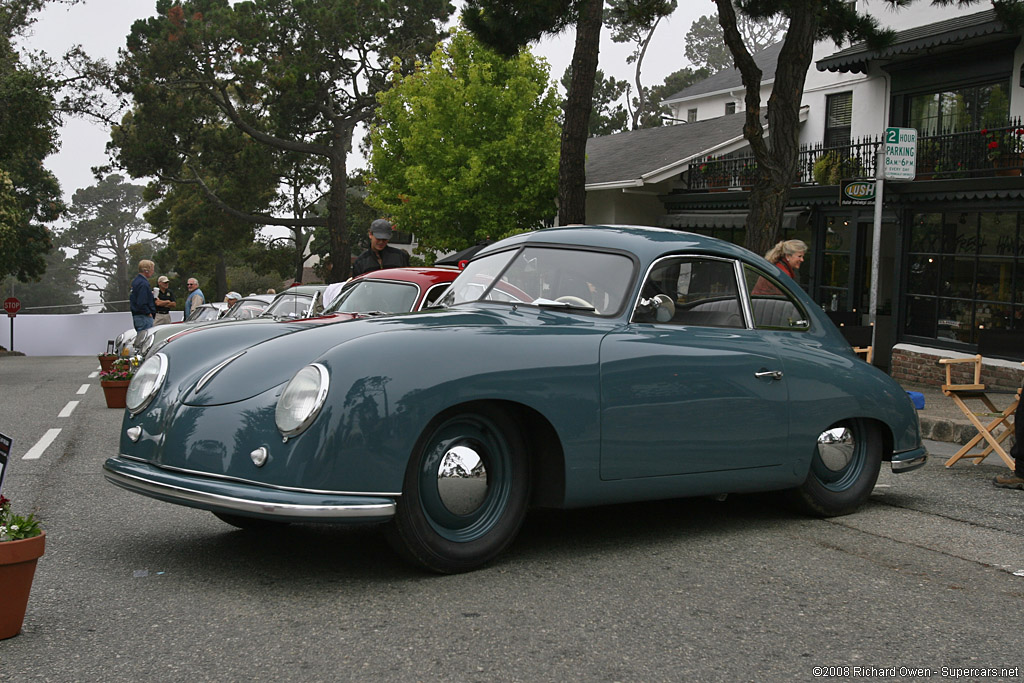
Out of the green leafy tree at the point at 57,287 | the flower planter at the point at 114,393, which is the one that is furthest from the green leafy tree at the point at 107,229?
the flower planter at the point at 114,393

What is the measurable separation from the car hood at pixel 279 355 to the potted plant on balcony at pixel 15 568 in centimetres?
98

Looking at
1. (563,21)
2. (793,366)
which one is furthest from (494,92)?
(793,366)

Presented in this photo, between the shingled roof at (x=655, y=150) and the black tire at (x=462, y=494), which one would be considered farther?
the shingled roof at (x=655, y=150)

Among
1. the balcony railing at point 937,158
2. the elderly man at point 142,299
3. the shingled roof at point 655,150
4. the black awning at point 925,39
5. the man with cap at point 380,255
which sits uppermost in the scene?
the black awning at point 925,39

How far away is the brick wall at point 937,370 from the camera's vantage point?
15883 millimetres

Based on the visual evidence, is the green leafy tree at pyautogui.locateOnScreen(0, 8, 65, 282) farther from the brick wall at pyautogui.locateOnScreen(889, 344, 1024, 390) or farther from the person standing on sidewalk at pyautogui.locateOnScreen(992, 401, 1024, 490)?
the person standing on sidewalk at pyautogui.locateOnScreen(992, 401, 1024, 490)

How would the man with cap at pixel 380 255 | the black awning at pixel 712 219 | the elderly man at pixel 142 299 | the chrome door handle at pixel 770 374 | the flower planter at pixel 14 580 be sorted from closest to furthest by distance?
the flower planter at pixel 14 580, the chrome door handle at pixel 770 374, the man with cap at pixel 380 255, the elderly man at pixel 142 299, the black awning at pixel 712 219

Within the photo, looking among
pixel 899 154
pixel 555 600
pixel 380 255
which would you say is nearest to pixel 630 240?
pixel 555 600

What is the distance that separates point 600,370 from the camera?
5.09m

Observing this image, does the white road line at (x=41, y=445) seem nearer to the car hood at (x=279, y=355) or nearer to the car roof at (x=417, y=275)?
the car roof at (x=417, y=275)

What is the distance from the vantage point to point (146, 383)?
17.0 ft

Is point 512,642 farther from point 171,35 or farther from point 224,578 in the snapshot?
point 171,35

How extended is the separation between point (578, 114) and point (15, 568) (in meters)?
13.3

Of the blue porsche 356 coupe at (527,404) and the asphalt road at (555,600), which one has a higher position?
the blue porsche 356 coupe at (527,404)
